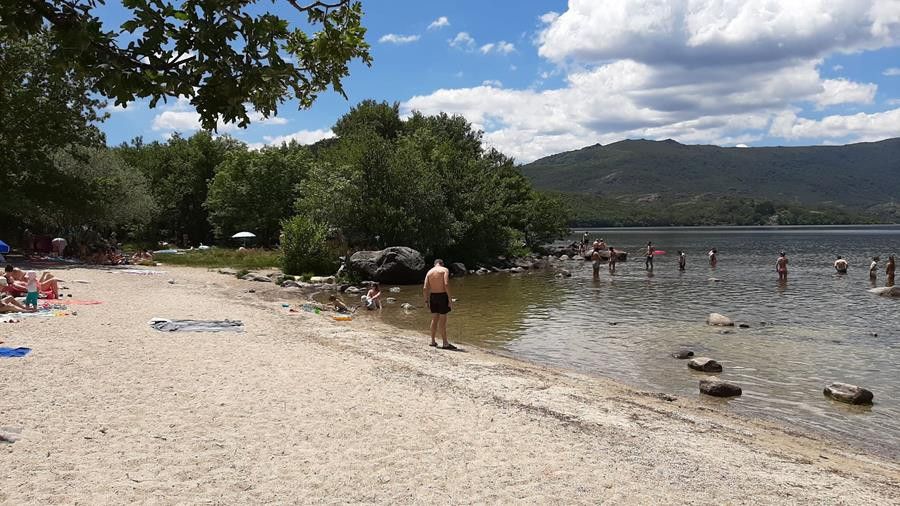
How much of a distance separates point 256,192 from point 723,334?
45282 millimetres

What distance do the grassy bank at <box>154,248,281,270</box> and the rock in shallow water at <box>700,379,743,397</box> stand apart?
31960 millimetres

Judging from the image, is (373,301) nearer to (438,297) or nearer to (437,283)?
(437,283)

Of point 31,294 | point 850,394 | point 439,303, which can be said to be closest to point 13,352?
point 31,294

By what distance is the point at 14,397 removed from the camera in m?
8.74

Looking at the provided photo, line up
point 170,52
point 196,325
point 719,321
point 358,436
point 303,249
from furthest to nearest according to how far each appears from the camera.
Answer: point 303,249, point 719,321, point 196,325, point 358,436, point 170,52

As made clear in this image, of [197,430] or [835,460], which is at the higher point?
[197,430]

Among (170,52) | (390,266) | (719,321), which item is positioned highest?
(170,52)

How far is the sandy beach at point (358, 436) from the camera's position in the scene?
6.57m

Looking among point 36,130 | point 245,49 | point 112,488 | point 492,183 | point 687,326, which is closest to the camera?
point 245,49

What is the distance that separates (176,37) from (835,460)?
10.1 meters

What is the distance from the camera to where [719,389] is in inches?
504

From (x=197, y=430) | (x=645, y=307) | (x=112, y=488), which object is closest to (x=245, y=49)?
(x=112, y=488)

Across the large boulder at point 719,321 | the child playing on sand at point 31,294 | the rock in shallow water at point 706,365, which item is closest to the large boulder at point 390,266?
the large boulder at point 719,321

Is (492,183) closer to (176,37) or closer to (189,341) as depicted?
(189,341)
